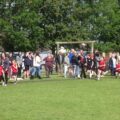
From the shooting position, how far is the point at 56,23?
5031cm

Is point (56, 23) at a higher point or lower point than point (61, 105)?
higher

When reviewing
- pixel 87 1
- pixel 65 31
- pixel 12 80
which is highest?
pixel 87 1

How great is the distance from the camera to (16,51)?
1861 inches

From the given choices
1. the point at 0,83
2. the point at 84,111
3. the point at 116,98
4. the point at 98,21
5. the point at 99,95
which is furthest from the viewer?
the point at 98,21

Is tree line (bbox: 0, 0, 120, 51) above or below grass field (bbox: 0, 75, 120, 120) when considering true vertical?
above

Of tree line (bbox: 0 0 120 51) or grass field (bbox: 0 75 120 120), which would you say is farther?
tree line (bbox: 0 0 120 51)

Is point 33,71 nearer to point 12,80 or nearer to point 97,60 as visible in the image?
point 12,80

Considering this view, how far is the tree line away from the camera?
4569cm

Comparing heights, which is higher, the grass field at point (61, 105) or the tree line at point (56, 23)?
the tree line at point (56, 23)

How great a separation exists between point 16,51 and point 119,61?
15.4 meters

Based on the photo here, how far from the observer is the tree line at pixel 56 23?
45688mm

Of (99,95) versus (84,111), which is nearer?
(84,111)

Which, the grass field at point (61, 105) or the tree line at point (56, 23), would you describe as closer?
the grass field at point (61, 105)

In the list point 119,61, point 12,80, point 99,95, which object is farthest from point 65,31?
point 99,95
